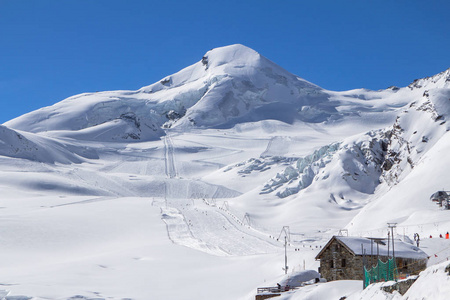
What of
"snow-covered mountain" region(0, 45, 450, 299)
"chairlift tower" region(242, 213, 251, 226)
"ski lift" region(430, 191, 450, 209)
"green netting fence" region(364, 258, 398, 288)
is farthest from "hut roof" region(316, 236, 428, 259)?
"chairlift tower" region(242, 213, 251, 226)

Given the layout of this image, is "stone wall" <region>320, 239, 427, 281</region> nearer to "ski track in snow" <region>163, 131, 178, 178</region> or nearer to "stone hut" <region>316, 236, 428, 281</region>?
"stone hut" <region>316, 236, 428, 281</region>

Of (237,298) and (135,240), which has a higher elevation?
(135,240)

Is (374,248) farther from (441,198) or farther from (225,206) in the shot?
(225,206)

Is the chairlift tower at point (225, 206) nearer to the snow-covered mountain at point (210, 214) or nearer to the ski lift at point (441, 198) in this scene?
the snow-covered mountain at point (210, 214)

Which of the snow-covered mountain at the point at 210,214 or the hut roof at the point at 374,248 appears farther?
the snow-covered mountain at the point at 210,214

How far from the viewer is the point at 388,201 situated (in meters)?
84.2

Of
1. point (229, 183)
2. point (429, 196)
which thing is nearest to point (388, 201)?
point (429, 196)

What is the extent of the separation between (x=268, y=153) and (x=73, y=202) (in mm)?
89903

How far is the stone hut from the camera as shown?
37.8 meters

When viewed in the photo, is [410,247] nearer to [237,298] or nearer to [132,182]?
[237,298]

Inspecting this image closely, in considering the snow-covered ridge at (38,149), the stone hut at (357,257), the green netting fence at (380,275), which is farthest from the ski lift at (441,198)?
the snow-covered ridge at (38,149)

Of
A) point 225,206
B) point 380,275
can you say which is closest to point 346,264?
point 380,275

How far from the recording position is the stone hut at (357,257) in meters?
37.8

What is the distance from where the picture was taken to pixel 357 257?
125 ft
